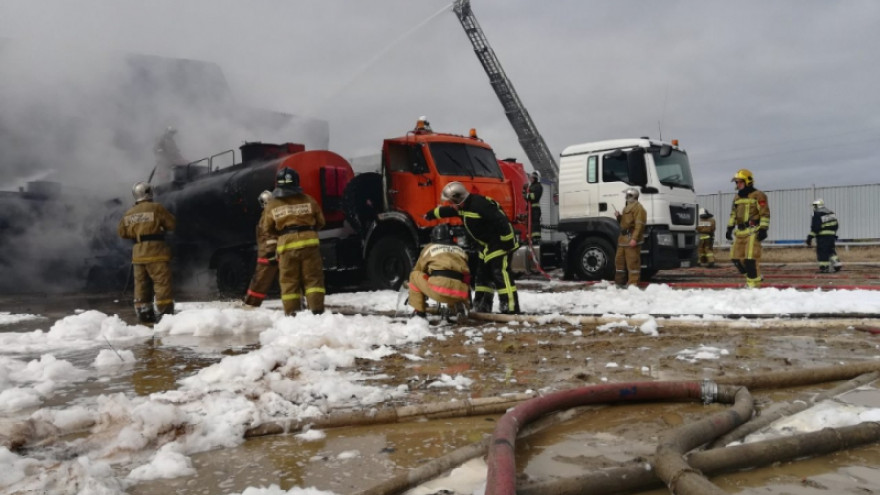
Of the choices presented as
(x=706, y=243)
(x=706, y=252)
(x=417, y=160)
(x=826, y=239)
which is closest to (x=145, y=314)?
(x=417, y=160)

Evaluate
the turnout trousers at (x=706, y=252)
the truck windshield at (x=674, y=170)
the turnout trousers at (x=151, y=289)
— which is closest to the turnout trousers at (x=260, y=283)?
the turnout trousers at (x=151, y=289)

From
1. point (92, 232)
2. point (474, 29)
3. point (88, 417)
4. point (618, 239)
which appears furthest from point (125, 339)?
point (474, 29)

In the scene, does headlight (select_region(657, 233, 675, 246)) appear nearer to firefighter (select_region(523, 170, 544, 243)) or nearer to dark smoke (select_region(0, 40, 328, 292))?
firefighter (select_region(523, 170, 544, 243))

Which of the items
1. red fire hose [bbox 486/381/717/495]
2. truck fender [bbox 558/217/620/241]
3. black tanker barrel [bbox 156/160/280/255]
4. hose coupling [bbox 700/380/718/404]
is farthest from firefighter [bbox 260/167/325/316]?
truck fender [bbox 558/217/620/241]

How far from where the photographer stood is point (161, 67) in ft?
43.6

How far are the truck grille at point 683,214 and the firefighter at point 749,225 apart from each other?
44.8 inches

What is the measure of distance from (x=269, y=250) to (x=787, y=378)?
6246 millimetres

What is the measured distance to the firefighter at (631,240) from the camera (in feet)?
29.3

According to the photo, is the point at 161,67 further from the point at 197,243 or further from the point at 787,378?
the point at 787,378

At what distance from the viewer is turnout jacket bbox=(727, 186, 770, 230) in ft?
27.3

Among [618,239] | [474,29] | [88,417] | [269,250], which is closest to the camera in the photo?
[88,417]

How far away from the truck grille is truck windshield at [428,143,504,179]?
2.76 meters

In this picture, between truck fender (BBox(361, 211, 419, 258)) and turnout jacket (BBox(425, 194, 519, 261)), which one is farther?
truck fender (BBox(361, 211, 419, 258))

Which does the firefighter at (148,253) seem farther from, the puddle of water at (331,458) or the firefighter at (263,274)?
the puddle of water at (331,458)
